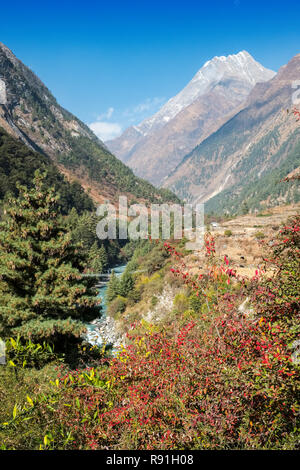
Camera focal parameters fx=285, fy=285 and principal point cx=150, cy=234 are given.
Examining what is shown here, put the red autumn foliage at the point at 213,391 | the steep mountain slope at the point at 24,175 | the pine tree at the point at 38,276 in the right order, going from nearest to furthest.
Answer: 1. the red autumn foliage at the point at 213,391
2. the pine tree at the point at 38,276
3. the steep mountain slope at the point at 24,175

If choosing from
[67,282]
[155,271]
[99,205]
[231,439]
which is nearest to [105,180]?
[99,205]

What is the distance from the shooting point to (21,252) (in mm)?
14508

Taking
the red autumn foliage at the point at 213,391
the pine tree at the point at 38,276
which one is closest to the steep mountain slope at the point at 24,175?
the pine tree at the point at 38,276

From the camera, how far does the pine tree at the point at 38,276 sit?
13.6m

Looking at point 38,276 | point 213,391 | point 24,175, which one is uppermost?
point 24,175

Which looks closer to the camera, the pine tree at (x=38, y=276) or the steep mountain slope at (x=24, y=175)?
the pine tree at (x=38, y=276)

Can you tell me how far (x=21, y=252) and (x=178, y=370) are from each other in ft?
39.3

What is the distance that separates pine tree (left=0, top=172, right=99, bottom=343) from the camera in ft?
44.5

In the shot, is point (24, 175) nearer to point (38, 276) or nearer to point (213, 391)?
point (38, 276)

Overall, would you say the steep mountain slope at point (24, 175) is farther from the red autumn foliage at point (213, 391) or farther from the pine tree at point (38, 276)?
the red autumn foliage at point (213, 391)

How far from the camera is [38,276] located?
49.0ft

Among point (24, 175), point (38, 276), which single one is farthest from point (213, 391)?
point (24, 175)

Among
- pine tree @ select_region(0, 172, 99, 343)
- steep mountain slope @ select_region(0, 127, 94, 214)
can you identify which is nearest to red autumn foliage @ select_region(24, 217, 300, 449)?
pine tree @ select_region(0, 172, 99, 343)
